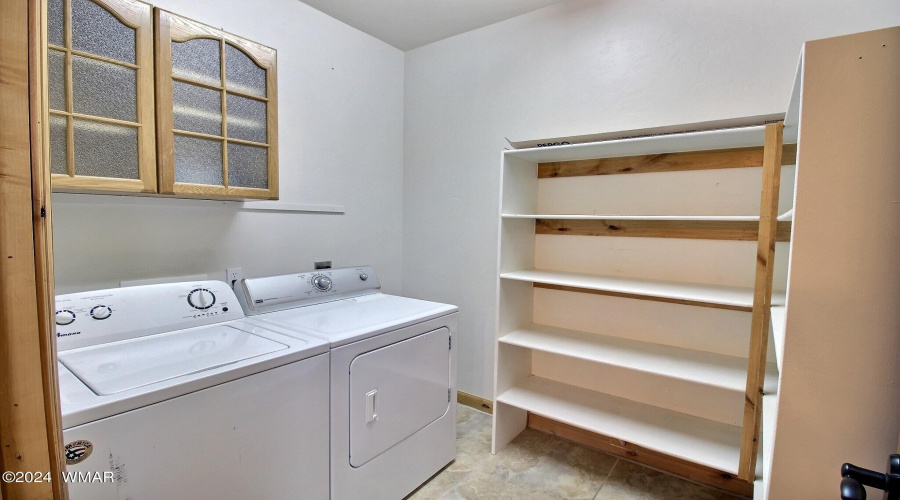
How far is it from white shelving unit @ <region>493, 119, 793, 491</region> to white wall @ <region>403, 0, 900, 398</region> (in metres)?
0.26

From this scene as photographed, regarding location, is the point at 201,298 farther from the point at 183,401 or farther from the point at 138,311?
the point at 183,401

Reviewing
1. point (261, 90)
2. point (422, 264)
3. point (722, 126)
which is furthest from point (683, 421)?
point (261, 90)

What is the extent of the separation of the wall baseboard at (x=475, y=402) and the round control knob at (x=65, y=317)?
2013mm

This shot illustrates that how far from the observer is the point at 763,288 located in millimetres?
1564

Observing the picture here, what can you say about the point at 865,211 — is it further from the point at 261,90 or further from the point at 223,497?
the point at 261,90

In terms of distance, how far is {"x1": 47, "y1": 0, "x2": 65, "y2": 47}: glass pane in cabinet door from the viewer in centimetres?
125

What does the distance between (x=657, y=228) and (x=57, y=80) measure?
2.48 metres

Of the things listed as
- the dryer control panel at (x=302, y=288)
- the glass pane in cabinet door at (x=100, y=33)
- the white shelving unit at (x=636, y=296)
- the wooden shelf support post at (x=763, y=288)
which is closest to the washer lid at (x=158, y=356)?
the dryer control panel at (x=302, y=288)

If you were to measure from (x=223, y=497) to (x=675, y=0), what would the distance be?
275cm

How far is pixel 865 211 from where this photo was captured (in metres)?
0.78

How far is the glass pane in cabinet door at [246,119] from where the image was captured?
1.73 m

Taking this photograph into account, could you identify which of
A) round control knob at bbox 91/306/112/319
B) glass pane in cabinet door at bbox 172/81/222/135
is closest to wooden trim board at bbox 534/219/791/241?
glass pane in cabinet door at bbox 172/81/222/135

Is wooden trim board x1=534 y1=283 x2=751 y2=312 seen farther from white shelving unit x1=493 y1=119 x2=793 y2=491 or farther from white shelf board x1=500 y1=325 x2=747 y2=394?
white shelf board x1=500 y1=325 x2=747 y2=394

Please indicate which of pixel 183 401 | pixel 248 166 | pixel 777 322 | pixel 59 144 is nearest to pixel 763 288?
pixel 777 322
